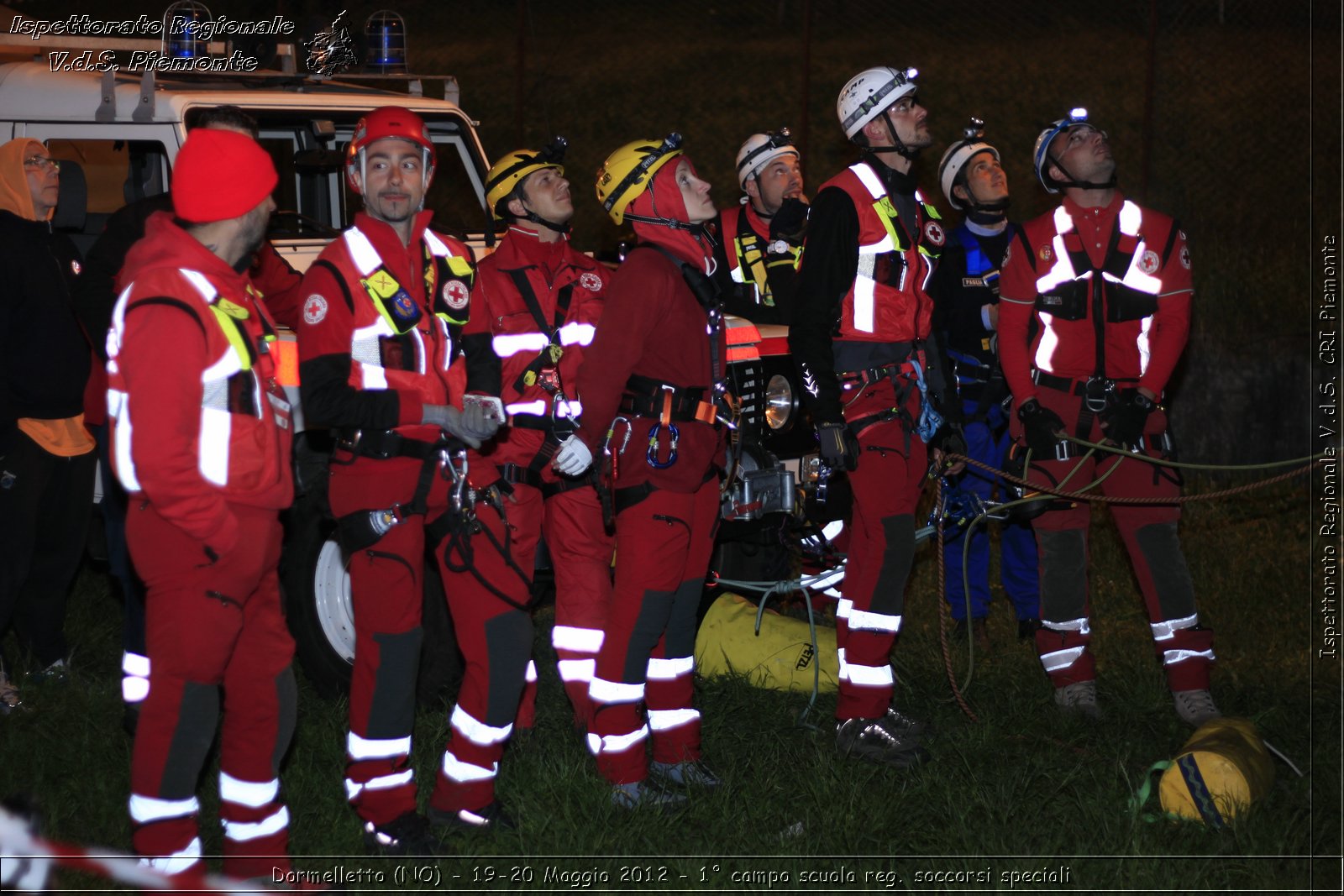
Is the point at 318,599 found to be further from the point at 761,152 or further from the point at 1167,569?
the point at 1167,569

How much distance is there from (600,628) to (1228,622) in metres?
3.84

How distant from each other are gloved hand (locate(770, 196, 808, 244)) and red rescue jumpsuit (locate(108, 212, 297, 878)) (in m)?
3.69

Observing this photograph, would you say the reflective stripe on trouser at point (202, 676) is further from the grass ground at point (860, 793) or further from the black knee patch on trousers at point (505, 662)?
the black knee patch on trousers at point (505, 662)

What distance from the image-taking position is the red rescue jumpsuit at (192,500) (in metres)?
3.82

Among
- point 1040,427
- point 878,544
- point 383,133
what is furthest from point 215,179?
point 1040,427

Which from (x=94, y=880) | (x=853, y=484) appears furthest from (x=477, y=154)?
(x=94, y=880)

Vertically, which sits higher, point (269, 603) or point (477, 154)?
point (477, 154)

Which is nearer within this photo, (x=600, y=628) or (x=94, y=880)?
(x=94, y=880)

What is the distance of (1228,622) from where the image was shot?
7652 mm

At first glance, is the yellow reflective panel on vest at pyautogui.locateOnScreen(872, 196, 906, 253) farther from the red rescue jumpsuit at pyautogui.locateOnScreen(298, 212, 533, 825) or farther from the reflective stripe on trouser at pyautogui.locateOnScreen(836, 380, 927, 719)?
the red rescue jumpsuit at pyautogui.locateOnScreen(298, 212, 533, 825)

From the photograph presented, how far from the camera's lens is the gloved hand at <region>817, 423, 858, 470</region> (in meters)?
5.61

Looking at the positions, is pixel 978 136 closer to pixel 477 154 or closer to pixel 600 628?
pixel 477 154

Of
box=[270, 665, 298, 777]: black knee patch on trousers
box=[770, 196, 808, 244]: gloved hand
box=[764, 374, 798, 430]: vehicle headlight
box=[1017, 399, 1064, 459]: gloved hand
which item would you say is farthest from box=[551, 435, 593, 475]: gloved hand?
box=[770, 196, 808, 244]: gloved hand

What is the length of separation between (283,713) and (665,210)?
7.17ft
